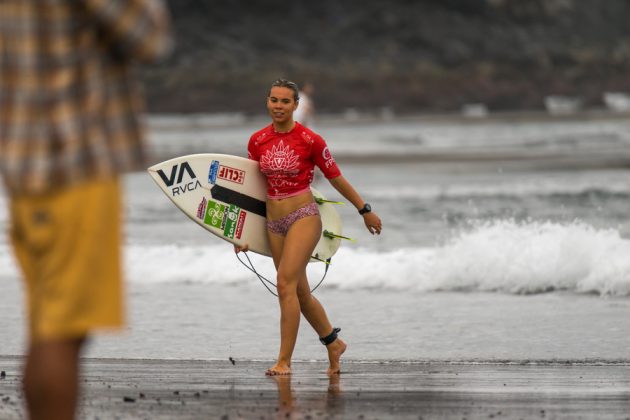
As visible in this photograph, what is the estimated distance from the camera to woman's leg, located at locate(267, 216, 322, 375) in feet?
22.2

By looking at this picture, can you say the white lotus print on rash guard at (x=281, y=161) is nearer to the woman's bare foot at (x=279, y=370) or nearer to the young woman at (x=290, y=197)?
the young woman at (x=290, y=197)

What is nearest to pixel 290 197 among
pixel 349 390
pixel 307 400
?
pixel 349 390

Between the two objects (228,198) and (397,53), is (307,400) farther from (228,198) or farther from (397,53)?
(397,53)

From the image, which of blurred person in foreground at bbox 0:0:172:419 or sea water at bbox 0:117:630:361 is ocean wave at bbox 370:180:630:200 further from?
blurred person in foreground at bbox 0:0:172:419

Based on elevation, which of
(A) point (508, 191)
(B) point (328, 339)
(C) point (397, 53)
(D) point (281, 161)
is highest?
(C) point (397, 53)

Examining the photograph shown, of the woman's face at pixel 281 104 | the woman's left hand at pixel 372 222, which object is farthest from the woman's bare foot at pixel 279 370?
the woman's face at pixel 281 104

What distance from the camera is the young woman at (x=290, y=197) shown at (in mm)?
6797

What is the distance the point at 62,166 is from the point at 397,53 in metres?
113

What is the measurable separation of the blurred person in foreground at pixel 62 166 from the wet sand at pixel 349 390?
6.11ft

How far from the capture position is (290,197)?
22.5ft

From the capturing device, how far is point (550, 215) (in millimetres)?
18094

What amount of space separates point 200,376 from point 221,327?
7.60ft

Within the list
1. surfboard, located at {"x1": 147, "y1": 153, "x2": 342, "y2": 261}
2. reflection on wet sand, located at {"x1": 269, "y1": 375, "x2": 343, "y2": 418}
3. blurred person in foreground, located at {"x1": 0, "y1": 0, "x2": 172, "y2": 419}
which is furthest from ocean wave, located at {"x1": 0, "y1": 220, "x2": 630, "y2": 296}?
blurred person in foreground, located at {"x1": 0, "y1": 0, "x2": 172, "y2": 419}

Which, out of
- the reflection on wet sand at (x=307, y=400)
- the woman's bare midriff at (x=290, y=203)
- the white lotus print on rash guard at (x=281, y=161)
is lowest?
the reflection on wet sand at (x=307, y=400)
